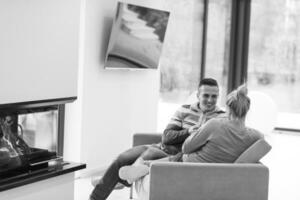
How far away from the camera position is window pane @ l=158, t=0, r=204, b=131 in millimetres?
7902

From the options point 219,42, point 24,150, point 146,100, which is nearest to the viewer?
point 24,150

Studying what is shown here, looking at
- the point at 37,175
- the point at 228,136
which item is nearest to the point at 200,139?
the point at 228,136

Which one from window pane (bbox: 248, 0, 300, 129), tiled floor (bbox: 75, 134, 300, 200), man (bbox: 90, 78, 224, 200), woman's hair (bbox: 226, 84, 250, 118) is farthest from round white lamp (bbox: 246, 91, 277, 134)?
woman's hair (bbox: 226, 84, 250, 118)

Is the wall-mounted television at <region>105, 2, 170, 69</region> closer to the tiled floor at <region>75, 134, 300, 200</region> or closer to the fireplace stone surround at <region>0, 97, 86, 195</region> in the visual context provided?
the tiled floor at <region>75, 134, 300, 200</region>

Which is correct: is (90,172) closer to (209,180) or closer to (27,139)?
(27,139)

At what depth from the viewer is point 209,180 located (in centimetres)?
325

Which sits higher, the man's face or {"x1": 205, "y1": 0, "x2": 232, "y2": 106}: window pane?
{"x1": 205, "y1": 0, "x2": 232, "y2": 106}: window pane

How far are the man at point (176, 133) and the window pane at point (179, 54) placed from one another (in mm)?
3785

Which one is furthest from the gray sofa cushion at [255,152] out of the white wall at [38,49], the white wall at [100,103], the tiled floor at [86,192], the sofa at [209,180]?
the white wall at [100,103]

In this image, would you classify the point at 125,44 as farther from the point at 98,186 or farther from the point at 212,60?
the point at 212,60

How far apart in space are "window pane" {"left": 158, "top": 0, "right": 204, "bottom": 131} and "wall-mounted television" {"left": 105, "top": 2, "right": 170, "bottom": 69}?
6.68 ft

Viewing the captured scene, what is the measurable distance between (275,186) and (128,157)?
1.75 metres

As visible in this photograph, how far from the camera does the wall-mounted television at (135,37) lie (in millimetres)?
5141

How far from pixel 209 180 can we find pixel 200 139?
0.94 ft
